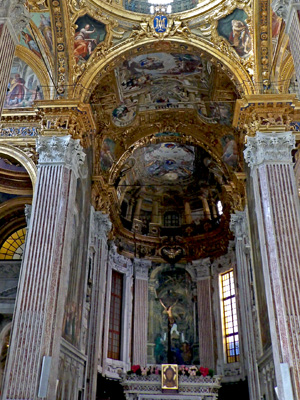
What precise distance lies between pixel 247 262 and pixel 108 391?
26.3ft

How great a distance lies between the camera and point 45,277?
10875mm

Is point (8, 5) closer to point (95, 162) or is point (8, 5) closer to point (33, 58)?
point (33, 58)

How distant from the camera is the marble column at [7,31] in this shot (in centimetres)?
830

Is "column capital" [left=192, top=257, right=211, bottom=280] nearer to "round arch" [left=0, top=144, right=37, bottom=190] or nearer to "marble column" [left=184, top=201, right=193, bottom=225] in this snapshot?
"marble column" [left=184, top=201, right=193, bottom=225]

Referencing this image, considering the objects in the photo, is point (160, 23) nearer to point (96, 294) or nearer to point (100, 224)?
point (100, 224)

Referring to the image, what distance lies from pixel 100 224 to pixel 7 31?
10.5 meters

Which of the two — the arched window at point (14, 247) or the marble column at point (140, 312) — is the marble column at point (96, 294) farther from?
the marble column at point (140, 312)

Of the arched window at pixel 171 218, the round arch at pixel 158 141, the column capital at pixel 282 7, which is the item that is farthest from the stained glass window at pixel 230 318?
the column capital at pixel 282 7

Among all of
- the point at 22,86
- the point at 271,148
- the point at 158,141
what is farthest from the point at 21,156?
the point at 271,148

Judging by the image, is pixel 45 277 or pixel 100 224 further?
pixel 100 224

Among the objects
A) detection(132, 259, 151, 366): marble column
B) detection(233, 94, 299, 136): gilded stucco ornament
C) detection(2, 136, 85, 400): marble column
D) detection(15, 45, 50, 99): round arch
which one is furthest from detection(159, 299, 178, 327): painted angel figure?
detection(15, 45, 50, 99): round arch

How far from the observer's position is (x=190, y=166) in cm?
2459

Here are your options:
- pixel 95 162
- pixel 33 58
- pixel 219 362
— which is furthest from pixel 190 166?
pixel 33 58

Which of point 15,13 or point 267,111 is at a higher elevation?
point 267,111
